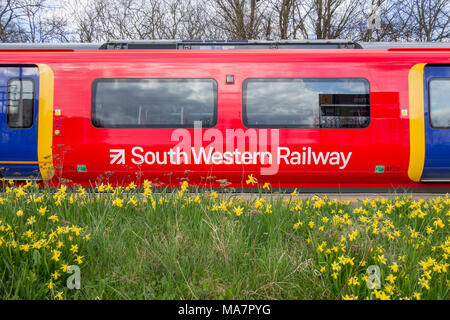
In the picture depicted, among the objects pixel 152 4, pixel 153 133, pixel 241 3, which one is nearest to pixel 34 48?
pixel 153 133

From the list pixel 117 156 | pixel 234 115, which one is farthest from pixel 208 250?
pixel 117 156

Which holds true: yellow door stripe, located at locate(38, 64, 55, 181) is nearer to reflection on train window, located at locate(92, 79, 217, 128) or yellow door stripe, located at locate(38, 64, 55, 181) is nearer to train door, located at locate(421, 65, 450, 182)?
reflection on train window, located at locate(92, 79, 217, 128)

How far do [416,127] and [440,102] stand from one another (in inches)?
27.1

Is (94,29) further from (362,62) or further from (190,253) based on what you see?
(190,253)

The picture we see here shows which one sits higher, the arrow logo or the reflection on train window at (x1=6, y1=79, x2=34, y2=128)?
the reflection on train window at (x1=6, y1=79, x2=34, y2=128)

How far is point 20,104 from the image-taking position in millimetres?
6145

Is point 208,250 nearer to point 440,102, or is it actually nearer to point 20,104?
point 20,104

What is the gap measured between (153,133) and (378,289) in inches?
192

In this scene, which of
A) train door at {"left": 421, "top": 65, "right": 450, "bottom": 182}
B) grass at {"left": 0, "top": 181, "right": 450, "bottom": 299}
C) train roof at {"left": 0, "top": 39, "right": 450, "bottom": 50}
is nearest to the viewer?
grass at {"left": 0, "top": 181, "right": 450, "bottom": 299}

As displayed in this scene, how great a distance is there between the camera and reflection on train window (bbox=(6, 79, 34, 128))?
6.11 m

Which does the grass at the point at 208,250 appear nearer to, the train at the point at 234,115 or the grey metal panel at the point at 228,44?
the train at the point at 234,115

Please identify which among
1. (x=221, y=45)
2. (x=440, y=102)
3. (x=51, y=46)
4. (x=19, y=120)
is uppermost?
(x=221, y=45)

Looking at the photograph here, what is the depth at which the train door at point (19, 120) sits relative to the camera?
605cm

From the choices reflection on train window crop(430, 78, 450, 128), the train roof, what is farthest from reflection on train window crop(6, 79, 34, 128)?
reflection on train window crop(430, 78, 450, 128)
